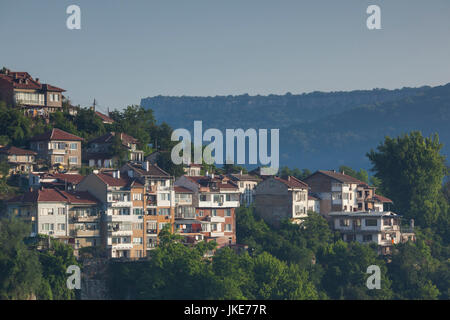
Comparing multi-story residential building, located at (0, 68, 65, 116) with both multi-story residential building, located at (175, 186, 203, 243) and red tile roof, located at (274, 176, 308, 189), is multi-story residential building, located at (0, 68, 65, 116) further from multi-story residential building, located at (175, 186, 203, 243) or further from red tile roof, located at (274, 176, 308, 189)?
red tile roof, located at (274, 176, 308, 189)

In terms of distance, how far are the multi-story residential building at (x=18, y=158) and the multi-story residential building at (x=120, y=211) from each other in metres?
8.41

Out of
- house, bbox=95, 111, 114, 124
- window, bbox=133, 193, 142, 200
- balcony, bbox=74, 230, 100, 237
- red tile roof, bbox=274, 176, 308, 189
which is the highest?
house, bbox=95, 111, 114, 124

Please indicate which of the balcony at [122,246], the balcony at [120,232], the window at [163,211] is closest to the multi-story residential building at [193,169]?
the window at [163,211]

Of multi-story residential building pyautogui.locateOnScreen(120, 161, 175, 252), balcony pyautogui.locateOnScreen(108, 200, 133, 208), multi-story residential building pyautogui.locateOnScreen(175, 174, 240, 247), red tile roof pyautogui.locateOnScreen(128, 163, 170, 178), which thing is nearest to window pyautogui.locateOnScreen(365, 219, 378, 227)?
multi-story residential building pyautogui.locateOnScreen(175, 174, 240, 247)

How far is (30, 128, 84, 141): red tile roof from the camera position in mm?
87875

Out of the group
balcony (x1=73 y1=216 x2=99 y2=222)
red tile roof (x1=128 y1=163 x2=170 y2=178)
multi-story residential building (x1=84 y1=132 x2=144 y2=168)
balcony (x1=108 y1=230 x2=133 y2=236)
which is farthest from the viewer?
multi-story residential building (x1=84 y1=132 x2=144 y2=168)

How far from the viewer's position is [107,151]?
304ft

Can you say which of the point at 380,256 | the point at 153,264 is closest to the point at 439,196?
the point at 380,256

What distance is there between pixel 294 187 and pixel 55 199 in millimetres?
23252

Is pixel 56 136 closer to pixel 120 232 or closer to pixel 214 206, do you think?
pixel 214 206

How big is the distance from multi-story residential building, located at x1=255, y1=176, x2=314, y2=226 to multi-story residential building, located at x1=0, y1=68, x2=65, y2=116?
2102 centimetres

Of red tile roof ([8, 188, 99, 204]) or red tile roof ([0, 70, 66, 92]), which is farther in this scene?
red tile roof ([0, 70, 66, 92])

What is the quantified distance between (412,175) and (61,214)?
42.8 m
